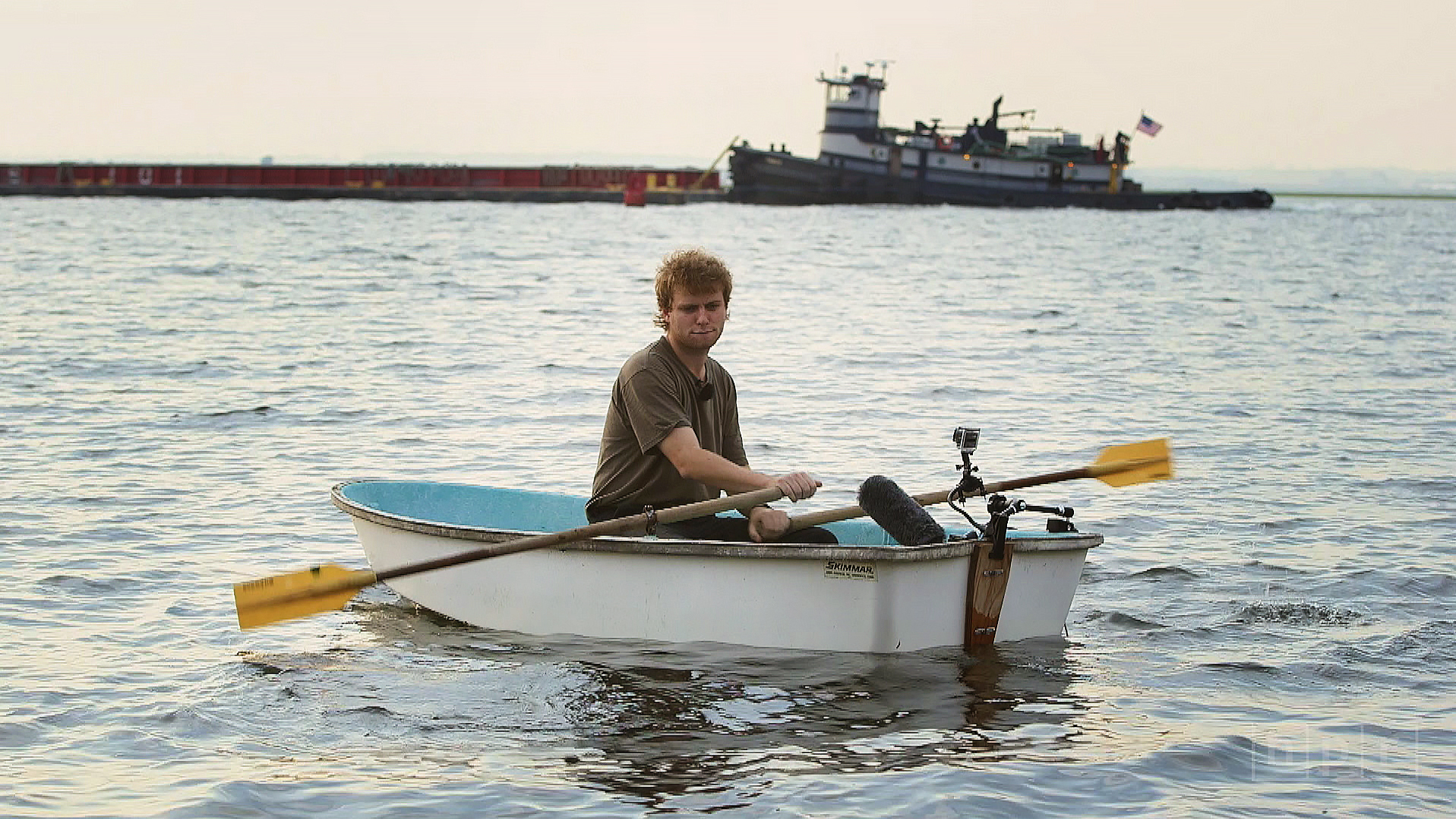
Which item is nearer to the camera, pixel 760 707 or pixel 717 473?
pixel 760 707

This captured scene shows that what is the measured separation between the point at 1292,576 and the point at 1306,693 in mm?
2503

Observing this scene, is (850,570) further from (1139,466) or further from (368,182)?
(368,182)

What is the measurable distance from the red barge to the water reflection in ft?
282

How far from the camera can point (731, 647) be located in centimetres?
746

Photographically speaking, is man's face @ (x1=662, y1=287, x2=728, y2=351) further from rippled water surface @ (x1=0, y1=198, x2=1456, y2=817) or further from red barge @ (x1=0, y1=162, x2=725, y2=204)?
red barge @ (x1=0, y1=162, x2=725, y2=204)

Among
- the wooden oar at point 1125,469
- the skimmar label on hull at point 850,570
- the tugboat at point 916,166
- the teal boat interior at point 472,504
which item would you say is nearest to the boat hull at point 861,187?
the tugboat at point 916,166

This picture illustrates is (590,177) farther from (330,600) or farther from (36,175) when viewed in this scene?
(330,600)

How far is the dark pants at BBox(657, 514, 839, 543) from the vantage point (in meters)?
7.57

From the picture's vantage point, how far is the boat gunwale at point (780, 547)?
690cm

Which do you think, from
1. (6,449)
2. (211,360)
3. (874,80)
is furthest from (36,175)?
(6,449)

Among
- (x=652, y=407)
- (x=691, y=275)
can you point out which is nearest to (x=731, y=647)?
(x=652, y=407)

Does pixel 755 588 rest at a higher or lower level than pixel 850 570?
lower

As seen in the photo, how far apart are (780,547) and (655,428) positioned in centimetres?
78

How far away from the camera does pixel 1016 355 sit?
22.5m
